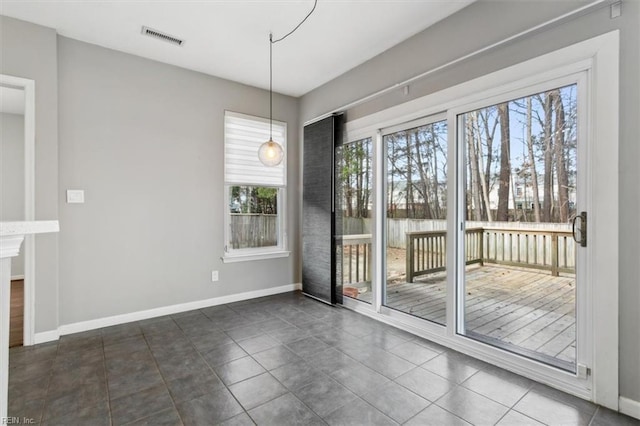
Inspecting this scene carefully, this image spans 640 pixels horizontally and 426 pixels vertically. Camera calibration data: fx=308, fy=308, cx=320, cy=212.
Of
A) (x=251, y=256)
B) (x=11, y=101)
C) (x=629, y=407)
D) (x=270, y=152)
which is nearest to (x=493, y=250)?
(x=629, y=407)

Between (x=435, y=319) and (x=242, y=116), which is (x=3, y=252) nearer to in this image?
(x=435, y=319)

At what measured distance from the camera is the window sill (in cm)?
400

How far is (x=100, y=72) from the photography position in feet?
10.4

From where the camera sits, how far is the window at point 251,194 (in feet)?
13.3

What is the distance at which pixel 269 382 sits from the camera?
7.09ft

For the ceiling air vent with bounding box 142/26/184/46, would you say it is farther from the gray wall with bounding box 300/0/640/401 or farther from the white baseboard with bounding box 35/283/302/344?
A: the white baseboard with bounding box 35/283/302/344

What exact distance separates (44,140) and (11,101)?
2599 millimetres

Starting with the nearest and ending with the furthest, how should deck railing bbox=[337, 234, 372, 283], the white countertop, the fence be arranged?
the white countertop
deck railing bbox=[337, 234, 372, 283]
the fence

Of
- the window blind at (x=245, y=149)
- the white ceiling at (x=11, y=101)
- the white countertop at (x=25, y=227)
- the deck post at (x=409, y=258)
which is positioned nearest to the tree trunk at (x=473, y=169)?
the deck post at (x=409, y=258)

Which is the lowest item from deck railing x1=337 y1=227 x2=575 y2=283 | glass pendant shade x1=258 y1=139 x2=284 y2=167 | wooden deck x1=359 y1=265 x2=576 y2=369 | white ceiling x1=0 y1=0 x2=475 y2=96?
wooden deck x1=359 y1=265 x2=576 y2=369

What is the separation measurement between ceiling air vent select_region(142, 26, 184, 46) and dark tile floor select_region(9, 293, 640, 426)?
114 inches

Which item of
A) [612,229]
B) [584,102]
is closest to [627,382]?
[612,229]

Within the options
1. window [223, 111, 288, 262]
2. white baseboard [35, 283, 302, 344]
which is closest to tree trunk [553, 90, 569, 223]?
window [223, 111, 288, 262]

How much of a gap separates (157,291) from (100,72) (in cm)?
241
